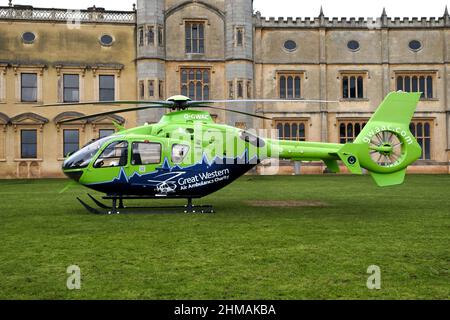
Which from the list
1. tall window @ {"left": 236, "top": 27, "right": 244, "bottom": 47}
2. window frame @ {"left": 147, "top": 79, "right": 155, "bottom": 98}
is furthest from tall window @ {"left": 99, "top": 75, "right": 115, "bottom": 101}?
tall window @ {"left": 236, "top": 27, "right": 244, "bottom": 47}

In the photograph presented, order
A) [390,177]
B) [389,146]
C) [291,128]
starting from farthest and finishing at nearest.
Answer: [291,128] < [389,146] < [390,177]

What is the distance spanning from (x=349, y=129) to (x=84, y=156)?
3208cm

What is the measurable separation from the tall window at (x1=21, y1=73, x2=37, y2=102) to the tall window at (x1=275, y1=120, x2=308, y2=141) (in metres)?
19.2

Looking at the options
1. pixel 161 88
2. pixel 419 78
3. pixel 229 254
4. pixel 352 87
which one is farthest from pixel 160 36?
pixel 229 254

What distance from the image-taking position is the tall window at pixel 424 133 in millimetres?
42938

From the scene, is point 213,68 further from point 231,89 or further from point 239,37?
point 239,37

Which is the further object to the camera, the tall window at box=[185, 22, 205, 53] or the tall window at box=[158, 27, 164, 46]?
the tall window at box=[185, 22, 205, 53]

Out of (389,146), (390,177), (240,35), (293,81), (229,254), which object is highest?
(240,35)

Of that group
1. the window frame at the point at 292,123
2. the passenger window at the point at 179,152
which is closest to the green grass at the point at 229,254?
the passenger window at the point at 179,152

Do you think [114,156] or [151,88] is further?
[151,88]

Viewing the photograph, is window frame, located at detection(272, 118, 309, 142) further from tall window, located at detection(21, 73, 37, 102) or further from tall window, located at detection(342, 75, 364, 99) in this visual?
tall window, located at detection(21, 73, 37, 102)

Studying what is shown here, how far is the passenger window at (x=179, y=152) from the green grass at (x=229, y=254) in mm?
1781

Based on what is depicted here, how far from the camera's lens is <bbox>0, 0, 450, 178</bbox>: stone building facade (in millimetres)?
39500

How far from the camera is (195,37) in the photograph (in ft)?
135
